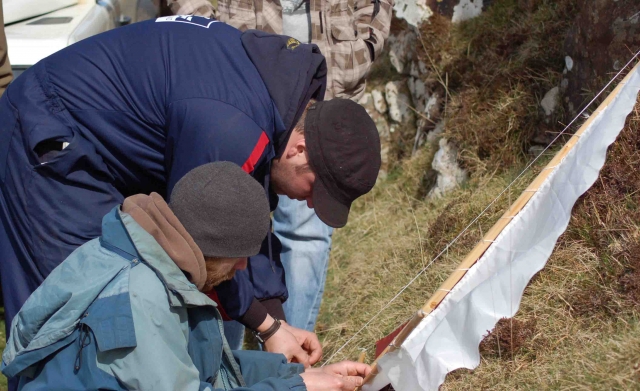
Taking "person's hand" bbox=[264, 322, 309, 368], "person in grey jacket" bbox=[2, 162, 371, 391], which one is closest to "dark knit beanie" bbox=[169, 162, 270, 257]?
"person in grey jacket" bbox=[2, 162, 371, 391]

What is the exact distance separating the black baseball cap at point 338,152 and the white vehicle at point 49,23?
2627 millimetres

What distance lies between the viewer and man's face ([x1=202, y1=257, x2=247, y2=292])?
2073 mm

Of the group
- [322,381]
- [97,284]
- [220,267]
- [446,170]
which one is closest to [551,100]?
[446,170]

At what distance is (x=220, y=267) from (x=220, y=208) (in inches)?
8.7

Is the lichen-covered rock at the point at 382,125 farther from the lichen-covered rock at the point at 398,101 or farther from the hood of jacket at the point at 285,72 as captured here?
the hood of jacket at the point at 285,72

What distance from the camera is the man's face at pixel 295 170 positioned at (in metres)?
2.40

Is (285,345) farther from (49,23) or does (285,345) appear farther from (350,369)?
(49,23)

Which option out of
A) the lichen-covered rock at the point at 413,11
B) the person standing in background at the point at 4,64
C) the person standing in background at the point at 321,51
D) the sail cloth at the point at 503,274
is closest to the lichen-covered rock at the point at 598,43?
the sail cloth at the point at 503,274

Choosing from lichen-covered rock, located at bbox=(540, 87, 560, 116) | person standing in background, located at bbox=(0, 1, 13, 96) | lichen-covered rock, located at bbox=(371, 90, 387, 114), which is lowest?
lichen-covered rock, located at bbox=(371, 90, 387, 114)

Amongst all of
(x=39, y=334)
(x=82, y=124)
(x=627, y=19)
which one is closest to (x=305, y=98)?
(x=82, y=124)

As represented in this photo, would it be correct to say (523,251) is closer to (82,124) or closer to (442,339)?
(442,339)

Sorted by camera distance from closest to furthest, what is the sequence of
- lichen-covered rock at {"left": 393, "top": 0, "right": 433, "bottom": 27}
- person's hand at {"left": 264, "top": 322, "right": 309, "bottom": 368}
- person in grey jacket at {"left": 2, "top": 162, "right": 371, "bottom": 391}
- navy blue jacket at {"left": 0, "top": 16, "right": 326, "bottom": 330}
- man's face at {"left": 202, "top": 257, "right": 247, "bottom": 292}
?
person in grey jacket at {"left": 2, "top": 162, "right": 371, "bottom": 391} → man's face at {"left": 202, "top": 257, "right": 247, "bottom": 292} → navy blue jacket at {"left": 0, "top": 16, "right": 326, "bottom": 330} → person's hand at {"left": 264, "top": 322, "right": 309, "bottom": 368} → lichen-covered rock at {"left": 393, "top": 0, "right": 433, "bottom": 27}

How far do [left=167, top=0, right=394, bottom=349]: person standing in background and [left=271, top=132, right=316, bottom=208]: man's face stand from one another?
103 centimetres

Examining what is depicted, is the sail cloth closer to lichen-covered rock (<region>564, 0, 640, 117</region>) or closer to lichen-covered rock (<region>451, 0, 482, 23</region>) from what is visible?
lichen-covered rock (<region>564, 0, 640, 117</region>)
